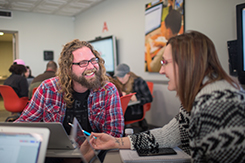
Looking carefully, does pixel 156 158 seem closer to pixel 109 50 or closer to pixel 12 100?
pixel 12 100

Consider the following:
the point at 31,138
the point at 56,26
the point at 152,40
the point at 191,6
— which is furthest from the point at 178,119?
the point at 56,26

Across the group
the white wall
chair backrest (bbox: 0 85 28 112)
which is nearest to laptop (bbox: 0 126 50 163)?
chair backrest (bbox: 0 85 28 112)

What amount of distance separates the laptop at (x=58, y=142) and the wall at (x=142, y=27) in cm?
248

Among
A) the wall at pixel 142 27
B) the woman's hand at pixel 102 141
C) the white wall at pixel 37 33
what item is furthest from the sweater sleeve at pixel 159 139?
the white wall at pixel 37 33

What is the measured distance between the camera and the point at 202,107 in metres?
0.83

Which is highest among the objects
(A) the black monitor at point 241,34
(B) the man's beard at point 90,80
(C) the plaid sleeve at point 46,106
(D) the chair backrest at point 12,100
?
(A) the black monitor at point 241,34

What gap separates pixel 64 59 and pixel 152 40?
2683mm

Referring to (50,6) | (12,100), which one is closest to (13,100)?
(12,100)

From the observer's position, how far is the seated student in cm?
80

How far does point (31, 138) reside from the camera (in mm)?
703

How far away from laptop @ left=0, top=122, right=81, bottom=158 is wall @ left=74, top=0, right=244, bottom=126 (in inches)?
97.8

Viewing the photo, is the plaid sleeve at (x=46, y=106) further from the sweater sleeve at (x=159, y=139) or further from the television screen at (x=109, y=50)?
the television screen at (x=109, y=50)

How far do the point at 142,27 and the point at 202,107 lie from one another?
3.94 meters

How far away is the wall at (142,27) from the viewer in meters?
2.90
